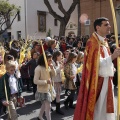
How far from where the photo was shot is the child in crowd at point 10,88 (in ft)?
14.6

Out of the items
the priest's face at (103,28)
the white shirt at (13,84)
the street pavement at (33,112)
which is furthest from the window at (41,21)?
the priest's face at (103,28)

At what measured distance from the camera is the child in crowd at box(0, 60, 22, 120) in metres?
4.44

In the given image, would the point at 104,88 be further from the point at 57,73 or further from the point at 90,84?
the point at 57,73

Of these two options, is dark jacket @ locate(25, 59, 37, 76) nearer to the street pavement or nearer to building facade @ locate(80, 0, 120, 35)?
the street pavement

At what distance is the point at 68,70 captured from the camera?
6.08 m

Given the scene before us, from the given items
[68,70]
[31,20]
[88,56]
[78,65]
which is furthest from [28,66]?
[31,20]

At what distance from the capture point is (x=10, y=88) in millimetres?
4570

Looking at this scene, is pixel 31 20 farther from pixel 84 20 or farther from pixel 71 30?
pixel 84 20

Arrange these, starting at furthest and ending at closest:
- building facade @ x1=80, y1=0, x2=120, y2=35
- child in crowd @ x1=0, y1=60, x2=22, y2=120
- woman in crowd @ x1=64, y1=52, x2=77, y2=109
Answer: building facade @ x1=80, y1=0, x2=120, y2=35
woman in crowd @ x1=64, y1=52, x2=77, y2=109
child in crowd @ x1=0, y1=60, x2=22, y2=120

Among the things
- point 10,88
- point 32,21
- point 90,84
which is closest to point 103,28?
point 90,84

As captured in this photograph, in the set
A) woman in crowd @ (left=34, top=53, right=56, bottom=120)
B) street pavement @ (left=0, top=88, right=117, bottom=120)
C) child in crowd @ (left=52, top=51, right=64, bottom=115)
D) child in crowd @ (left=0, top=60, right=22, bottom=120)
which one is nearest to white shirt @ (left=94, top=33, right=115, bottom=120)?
woman in crowd @ (left=34, top=53, right=56, bottom=120)

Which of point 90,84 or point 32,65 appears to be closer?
point 90,84

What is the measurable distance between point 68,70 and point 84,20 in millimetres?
Result: 25499

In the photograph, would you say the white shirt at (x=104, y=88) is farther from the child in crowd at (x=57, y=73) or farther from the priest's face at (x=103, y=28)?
the child in crowd at (x=57, y=73)
